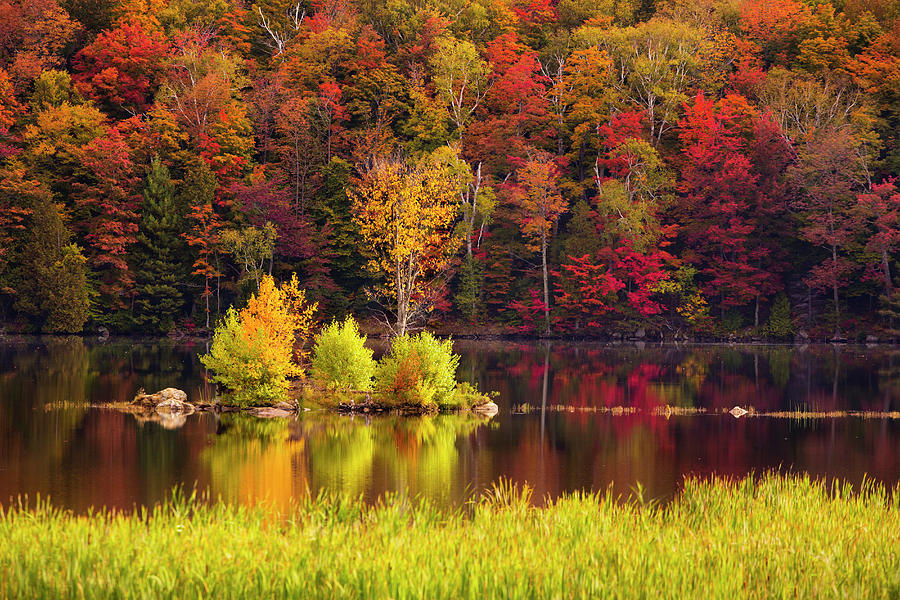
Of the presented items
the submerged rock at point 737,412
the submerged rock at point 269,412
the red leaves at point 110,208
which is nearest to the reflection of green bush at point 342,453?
the submerged rock at point 269,412

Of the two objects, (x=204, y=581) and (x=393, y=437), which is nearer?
(x=204, y=581)

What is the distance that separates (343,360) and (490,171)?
4487 centimetres

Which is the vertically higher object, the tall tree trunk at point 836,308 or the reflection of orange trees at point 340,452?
the tall tree trunk at point 836,308

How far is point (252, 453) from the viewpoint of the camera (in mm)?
25234

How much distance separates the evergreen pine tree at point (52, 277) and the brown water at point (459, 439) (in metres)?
16.6

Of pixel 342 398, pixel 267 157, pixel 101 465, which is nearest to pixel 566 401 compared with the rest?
pixel 342 398

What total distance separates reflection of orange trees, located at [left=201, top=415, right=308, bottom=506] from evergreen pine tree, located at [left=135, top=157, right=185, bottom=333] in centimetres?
3783

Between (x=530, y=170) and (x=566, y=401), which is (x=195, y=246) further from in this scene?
(x=566, y=401)

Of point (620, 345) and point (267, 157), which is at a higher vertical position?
point (267, 157)

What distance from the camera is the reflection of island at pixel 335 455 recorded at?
2089 centimetres

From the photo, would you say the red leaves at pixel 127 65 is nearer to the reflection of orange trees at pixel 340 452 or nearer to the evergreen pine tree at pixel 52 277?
the evergreen pine tree at pixel 52 277

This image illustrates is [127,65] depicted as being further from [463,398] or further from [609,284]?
[463,398]

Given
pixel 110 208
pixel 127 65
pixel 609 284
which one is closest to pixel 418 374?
pixel 609 284

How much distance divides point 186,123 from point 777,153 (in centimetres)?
4299
